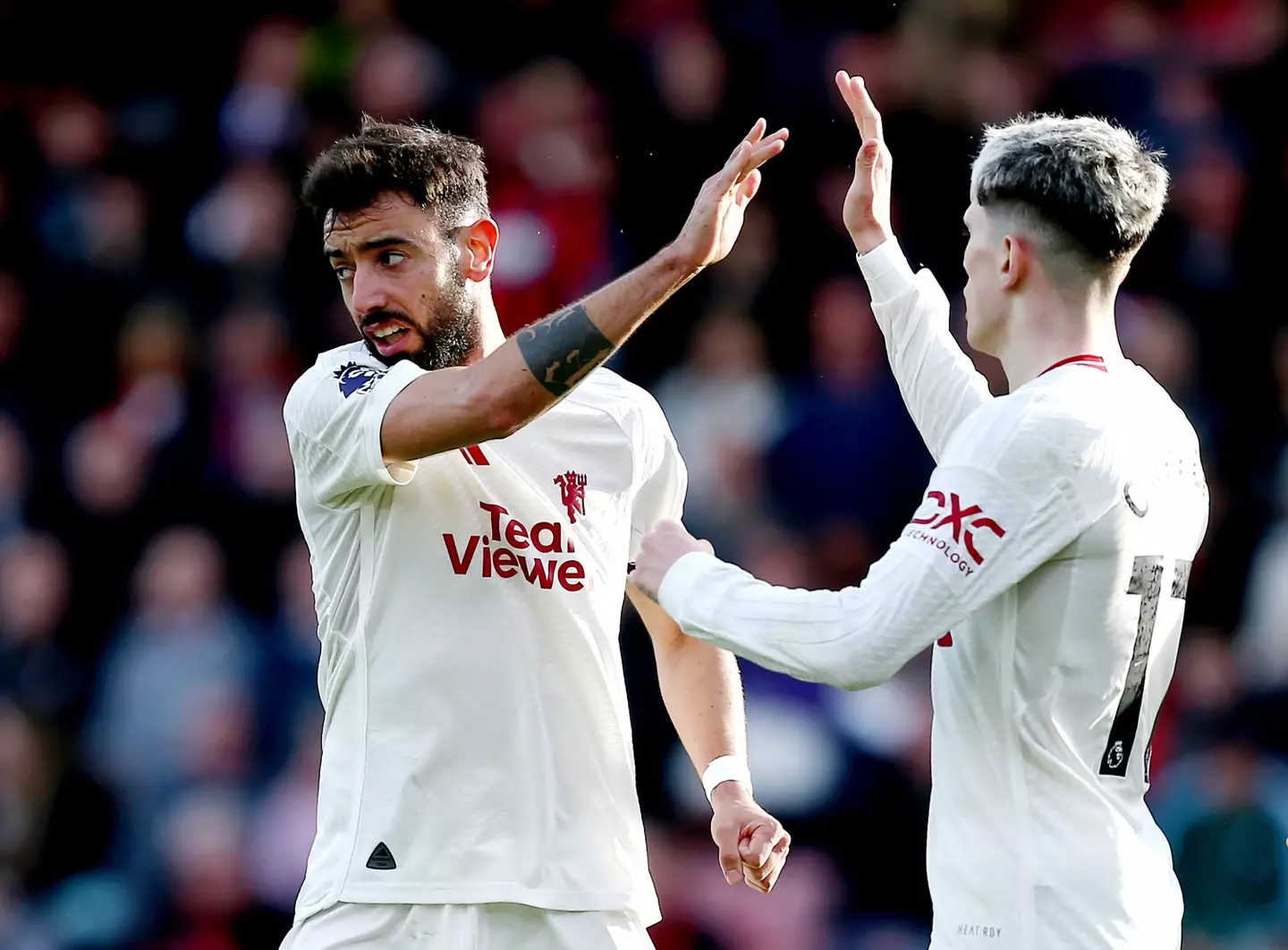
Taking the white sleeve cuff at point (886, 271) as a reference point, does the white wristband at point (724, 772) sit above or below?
below

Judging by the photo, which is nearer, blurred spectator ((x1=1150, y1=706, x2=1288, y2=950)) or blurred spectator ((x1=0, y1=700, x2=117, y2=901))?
blurred spectator ((x1=1150, y1=706, x2=1288, y2=950))

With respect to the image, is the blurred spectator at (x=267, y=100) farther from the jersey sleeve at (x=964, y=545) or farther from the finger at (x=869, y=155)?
the jersey sleeve at (x=964, y=545)

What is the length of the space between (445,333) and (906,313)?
45.5 inches

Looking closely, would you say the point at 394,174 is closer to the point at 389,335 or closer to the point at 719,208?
the point at 389,335

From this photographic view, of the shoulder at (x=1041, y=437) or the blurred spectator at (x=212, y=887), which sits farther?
the blurred spectator at (x=212, y=887)

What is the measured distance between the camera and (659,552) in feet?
13.3

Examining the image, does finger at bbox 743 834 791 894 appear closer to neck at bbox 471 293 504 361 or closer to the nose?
neck at bbox 471 293 504 361

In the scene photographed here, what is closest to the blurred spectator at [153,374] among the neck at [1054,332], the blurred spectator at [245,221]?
the blurred spectator at [245,221]

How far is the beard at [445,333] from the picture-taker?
4.67m

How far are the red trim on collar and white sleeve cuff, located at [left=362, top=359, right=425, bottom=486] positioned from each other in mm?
1455

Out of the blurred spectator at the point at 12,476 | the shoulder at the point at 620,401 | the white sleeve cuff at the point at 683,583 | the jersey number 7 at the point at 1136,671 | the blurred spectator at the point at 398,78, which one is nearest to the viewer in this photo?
the jersey number 7 at the point at 1136,671

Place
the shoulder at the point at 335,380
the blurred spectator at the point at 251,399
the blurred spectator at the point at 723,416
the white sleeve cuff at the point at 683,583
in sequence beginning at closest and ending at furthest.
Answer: the white sleeve cuff at the point at 683,583
the shoulder at the point at 335,380
the blurred spectator at the point at 723,416
the blurred spectator at the point at 251,399

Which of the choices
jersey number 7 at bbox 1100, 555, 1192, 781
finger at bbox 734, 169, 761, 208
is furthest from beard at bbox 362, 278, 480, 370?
jersey number 7 at bbox 1100, 555, 1192, 781

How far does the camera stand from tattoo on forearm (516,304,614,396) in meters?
4.18
